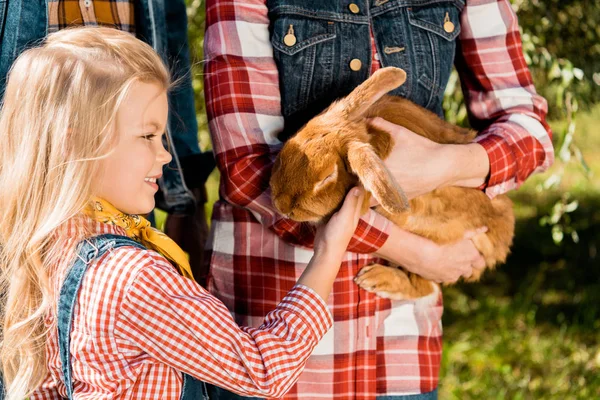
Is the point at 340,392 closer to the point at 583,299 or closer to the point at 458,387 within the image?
the point at 458,387

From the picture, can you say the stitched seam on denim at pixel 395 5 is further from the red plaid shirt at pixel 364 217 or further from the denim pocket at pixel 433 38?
the red plaid shirt at pixel 364 217

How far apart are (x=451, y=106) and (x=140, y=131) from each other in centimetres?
257

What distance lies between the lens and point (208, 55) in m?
2.03

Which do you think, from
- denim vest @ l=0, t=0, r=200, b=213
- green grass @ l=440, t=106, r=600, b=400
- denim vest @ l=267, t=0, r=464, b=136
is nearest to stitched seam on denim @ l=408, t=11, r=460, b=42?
denim vest @ l=267, t=0, r=464, b=136

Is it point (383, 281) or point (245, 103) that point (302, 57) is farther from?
point (383, 281)

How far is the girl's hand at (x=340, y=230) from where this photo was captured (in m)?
1.80

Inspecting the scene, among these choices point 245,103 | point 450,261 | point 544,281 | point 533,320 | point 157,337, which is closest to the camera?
point 157,337

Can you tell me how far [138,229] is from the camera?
180 centimetres

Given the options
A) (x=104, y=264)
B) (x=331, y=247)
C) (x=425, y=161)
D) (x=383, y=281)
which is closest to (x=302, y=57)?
(x=425, y=161)

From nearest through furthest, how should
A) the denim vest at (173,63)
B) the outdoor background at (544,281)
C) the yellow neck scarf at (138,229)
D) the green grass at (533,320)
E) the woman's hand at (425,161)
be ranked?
the yellow neck scarf at (138,229), the woman's hand at (425,161), the denim vest at (173,63), the outdoor background at (544,281), the green grass at (533,320)

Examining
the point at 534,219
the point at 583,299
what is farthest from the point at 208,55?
the point at 534,219

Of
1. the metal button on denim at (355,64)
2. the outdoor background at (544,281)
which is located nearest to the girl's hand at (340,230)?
the metal button on denim at (355,64)

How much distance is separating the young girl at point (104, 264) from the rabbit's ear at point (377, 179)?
155 millimetres

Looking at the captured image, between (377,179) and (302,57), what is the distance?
439mm
